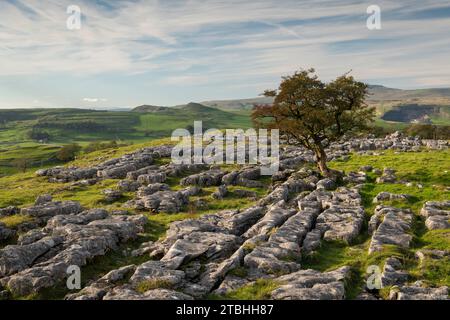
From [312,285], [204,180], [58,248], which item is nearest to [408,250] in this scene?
[312,285]

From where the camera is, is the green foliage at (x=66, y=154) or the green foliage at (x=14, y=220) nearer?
the green foliage at (x=14, y=220)

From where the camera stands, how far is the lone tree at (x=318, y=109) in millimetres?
49125

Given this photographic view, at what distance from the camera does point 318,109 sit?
163 feet

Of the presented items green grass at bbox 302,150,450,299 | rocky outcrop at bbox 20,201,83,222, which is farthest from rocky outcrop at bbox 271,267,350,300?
rocky outcrop at bbox 20,201,83,222

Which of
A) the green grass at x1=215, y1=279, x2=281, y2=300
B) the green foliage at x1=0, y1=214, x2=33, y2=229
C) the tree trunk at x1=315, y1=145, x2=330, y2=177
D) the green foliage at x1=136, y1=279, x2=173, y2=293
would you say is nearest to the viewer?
the green grass at x1=215, y1=279, x2=281, y2=300

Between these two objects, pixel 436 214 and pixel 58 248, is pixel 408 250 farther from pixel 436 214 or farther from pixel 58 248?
pixel 58 248

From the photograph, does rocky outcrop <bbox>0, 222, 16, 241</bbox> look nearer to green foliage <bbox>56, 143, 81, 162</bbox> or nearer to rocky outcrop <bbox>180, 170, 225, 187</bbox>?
rocky outcrop <bbox>180, 170, 225, 187</bbox>

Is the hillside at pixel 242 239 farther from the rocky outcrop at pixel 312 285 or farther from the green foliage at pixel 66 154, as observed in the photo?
the green foliage at pixel 66 154

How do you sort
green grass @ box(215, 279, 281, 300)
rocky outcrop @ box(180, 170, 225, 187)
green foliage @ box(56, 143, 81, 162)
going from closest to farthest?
green grass @ box(215, 279, 281, 300), rocky outcrop @ box(180, 170, 225, 187), green foliage @ box(56, 143, 81, 162)

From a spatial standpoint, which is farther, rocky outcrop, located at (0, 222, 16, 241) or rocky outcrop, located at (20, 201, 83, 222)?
rocky outcrop, located at (20, 201, 83, 222)

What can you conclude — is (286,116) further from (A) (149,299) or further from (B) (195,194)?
(A) (149,299)

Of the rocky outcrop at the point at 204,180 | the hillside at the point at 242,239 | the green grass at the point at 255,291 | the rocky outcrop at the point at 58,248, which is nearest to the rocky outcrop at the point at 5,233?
the hillside at the point at 242,239

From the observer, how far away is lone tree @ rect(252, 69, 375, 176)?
4912 cm

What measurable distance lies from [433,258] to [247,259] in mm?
11806
